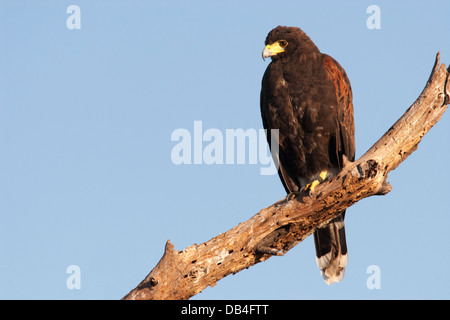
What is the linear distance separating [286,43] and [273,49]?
19 centimetres

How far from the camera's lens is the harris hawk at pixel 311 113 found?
24.8 feet

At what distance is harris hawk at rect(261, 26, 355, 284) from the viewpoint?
298 inches

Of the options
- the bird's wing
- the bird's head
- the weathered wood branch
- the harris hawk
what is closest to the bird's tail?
the harris hawk

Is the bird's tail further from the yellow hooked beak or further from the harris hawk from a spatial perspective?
the yellow hooked beak

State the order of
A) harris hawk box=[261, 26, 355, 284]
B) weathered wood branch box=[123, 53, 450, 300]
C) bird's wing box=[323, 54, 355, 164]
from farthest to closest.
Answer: bird's wing box=[323, 54, 355, 164] → harris hawk box=[261, 26, 355, 284] → weathered wood branch box=[123, 53, 450, 300]

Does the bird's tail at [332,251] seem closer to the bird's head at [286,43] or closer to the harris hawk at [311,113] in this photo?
the harris hawk at [311,113]

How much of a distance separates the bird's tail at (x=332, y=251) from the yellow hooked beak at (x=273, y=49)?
227cm

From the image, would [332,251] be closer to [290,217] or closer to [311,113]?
[290,217]

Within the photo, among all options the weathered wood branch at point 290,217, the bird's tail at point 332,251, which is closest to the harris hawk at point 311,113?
the bird's tail at point 332,251
